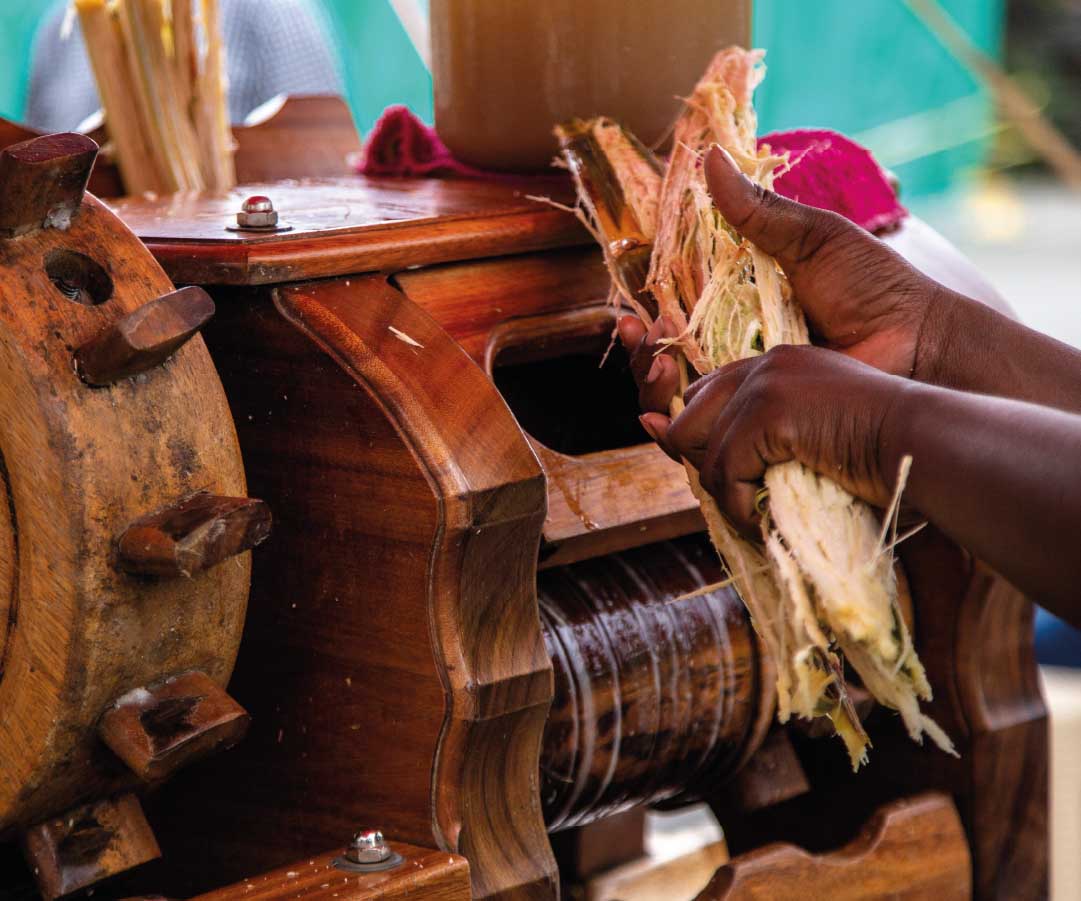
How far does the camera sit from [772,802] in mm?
1553

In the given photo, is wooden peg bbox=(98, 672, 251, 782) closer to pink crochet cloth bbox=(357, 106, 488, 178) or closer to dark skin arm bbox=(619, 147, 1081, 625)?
dark skin arm bbox=(619, 147, 1081, 625)

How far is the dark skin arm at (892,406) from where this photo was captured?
803mm

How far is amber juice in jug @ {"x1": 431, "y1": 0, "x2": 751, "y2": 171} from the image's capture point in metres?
1.37

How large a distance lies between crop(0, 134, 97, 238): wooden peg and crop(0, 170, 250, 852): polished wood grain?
2 cm

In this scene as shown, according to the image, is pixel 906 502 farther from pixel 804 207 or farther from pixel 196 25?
pixel 196 25

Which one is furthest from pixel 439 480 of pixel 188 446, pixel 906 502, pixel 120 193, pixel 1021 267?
pixel 1021 267

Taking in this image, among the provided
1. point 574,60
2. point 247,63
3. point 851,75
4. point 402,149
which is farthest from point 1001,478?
point 247,63

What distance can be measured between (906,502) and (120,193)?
1.16 meters

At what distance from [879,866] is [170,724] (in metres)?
0.73

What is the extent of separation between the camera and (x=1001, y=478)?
81cm

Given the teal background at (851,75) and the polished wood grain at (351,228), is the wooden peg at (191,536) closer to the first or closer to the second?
the polished wood grain at (351,228)

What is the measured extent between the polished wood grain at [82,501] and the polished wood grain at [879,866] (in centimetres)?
55

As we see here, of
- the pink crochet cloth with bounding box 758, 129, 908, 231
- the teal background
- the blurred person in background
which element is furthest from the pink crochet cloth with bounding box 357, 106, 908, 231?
the blurred person in background

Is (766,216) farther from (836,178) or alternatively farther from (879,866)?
(879,866)
